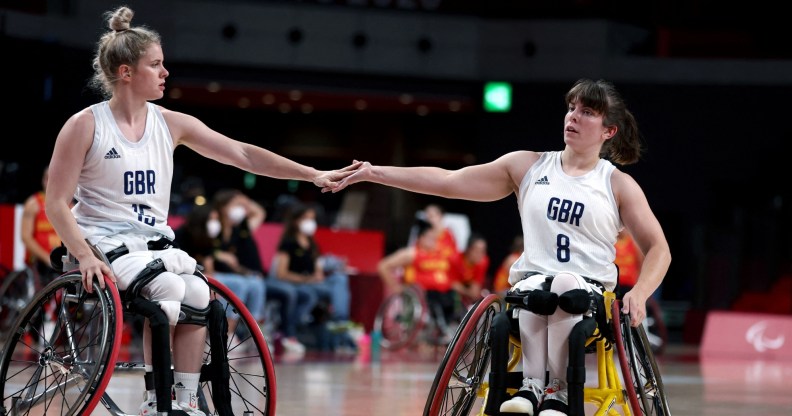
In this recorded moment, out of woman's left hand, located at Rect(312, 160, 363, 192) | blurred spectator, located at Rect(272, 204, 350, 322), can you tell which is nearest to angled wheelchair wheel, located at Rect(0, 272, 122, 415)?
woman's left hand, located at Rect(312, 160, 363, 192)

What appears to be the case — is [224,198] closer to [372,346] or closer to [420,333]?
[372,346]

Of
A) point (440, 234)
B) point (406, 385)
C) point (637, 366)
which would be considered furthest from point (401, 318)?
point (637, 366)

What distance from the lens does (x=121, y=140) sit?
357cm

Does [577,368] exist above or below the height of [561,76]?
below

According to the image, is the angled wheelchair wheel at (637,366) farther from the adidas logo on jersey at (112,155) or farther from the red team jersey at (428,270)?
the red team jersey at (428,270)

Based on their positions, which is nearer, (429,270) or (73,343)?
(73,343)

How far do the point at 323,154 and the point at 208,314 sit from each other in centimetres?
1591

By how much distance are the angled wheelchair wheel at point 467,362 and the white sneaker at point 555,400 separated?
20cm

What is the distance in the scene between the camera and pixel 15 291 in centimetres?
858

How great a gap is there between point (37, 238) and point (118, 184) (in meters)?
5.24

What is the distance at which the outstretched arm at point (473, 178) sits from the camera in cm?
381

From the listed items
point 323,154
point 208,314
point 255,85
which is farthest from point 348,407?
point 323,154

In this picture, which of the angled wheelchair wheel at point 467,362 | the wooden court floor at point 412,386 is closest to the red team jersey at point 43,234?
the wooden court floor at point 412,386

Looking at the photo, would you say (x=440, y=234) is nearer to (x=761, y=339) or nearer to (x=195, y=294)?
(x=761, y=339)
